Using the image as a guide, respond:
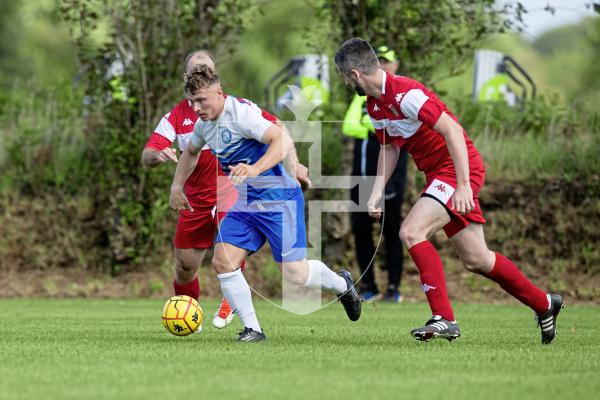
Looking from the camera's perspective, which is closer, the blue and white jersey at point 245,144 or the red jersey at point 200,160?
the blue and white jersey at point 245,144

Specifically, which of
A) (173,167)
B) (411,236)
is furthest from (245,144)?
(173,167)

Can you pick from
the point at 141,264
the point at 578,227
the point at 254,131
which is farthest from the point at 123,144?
the point at 254,131

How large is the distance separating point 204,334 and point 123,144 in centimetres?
708

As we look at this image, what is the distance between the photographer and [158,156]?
29.2ft

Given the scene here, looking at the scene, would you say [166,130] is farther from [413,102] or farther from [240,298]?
[413,102]

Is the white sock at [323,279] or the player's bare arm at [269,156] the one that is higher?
the player's bare arm at [269,156]

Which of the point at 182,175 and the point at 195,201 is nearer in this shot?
the point at 182,175

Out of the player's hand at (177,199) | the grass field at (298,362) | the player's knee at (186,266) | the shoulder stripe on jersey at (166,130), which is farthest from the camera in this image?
the player's knee at (186,266)

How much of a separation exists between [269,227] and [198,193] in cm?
172

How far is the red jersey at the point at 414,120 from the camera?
7.77 m

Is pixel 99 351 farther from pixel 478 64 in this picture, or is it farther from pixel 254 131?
pixel 478 64

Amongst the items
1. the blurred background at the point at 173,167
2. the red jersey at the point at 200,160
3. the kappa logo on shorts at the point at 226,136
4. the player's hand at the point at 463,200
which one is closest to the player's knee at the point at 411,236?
the player's hand at the point at 463,200

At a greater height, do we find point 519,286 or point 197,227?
point 197,227

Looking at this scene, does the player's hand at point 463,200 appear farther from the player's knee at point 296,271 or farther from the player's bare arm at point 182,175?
the player's bare arm at point 182,175
